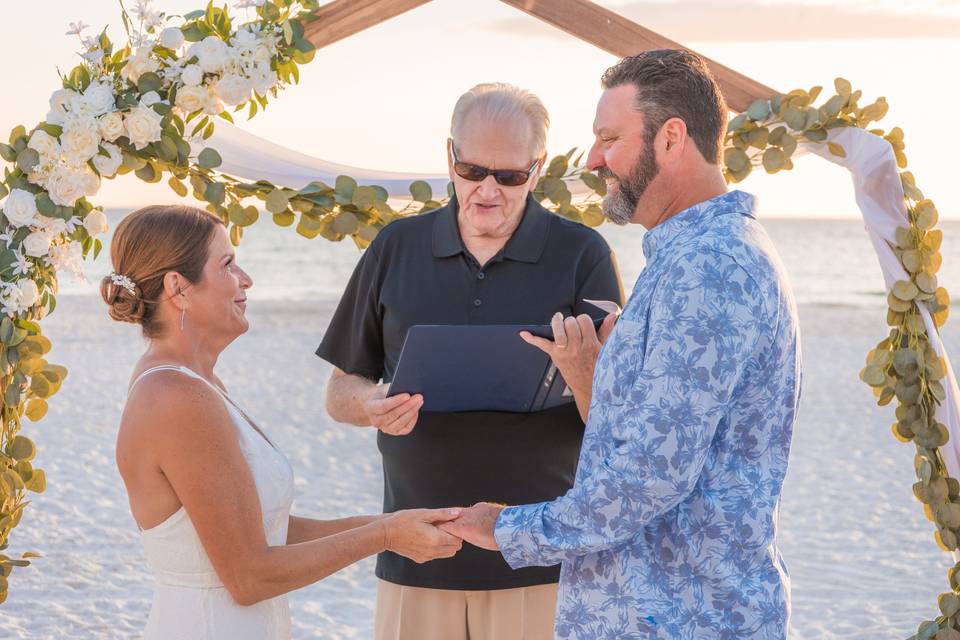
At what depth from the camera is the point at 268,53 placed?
394 centimetres

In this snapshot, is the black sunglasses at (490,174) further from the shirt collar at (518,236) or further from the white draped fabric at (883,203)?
the white draped fabric at (883,203)

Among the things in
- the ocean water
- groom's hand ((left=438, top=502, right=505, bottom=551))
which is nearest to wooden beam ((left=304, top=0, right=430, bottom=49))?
groom's hand ((left=438, top=502, right=505, bottom=551))

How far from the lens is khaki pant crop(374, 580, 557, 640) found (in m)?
3.48

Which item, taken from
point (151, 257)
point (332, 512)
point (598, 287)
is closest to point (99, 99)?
point (151, 257)

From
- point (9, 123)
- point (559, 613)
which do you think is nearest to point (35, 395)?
point (9, 123)

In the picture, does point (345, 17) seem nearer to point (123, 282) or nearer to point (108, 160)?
point (108, 160)

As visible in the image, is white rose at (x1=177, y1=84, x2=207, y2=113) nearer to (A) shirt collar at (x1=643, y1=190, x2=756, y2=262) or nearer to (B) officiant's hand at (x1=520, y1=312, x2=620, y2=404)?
(B) officiant's hand at (x1=520, y1=312, x2=620, y2=404)

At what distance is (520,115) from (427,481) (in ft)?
3.80

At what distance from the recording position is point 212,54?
3.88 meters

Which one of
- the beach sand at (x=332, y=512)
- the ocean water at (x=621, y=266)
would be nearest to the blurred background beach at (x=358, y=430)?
the beach sand at (x=332, y=512)

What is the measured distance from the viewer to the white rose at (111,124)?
12.7 feet

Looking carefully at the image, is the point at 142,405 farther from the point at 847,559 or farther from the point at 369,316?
the point at 847,559

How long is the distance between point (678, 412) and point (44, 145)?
8.42 ft

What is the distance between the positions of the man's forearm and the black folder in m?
0.27
